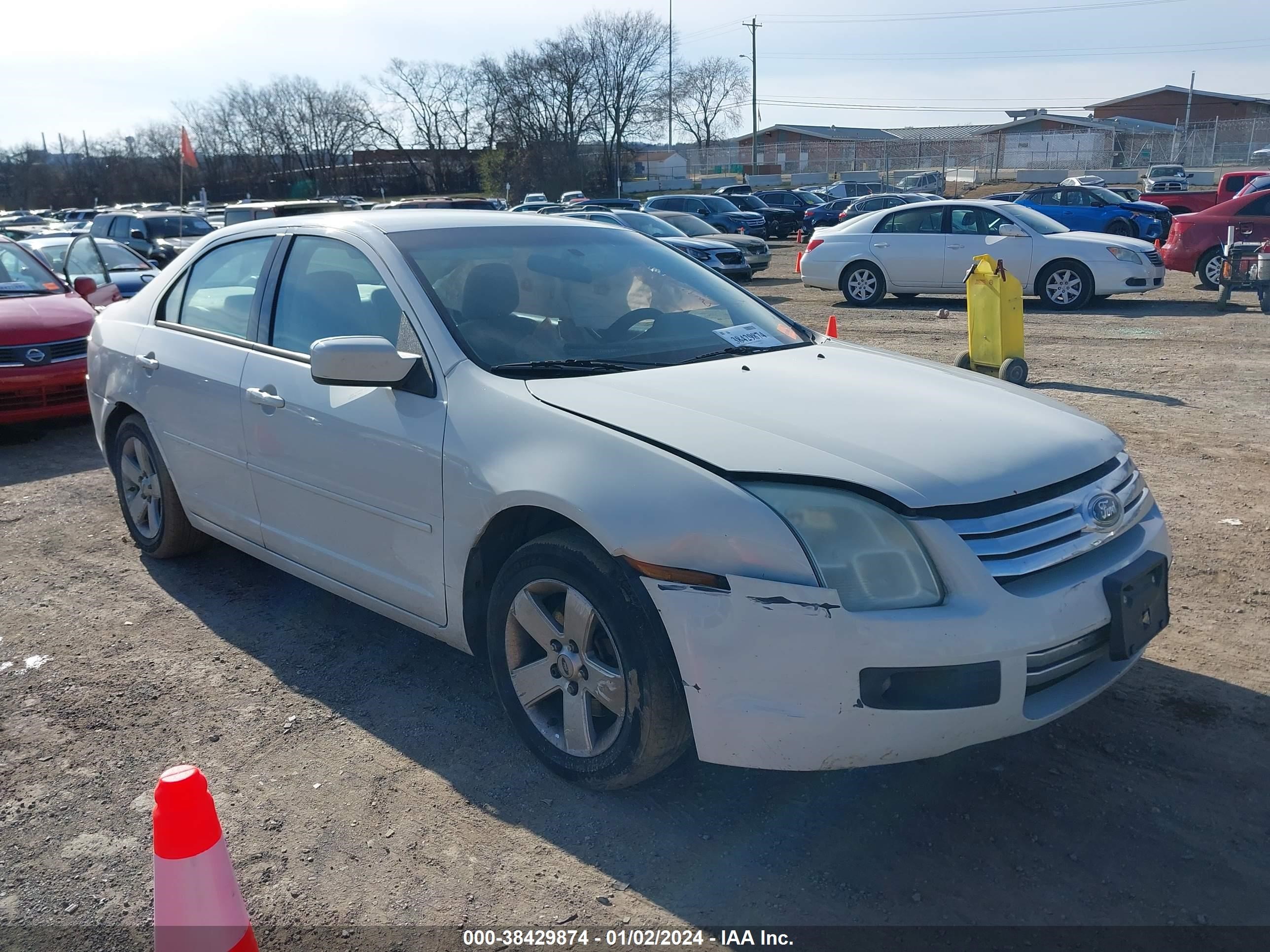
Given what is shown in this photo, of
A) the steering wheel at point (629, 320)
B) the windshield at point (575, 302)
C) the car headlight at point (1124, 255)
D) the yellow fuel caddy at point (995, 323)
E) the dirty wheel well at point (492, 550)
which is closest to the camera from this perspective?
the dirty wheel well at point (492, 550)

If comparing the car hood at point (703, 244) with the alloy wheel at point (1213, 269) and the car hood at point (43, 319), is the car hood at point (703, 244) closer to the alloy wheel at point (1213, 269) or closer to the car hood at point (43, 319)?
the alloy wheel at point (1213, 269)

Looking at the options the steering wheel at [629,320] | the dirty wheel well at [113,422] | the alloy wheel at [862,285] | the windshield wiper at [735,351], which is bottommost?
the alloy wheel at [862,285]

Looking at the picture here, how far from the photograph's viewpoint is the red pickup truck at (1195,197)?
26922 millimetres

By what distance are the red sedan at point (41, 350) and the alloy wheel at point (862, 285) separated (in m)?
10.6

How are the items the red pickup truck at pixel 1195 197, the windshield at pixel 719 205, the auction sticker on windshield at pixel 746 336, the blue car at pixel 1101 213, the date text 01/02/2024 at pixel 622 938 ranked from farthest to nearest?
the windshield at pixel 719 205 → the red pickup truck at pixel 1195 197 → the blue car at pixel 1101 213 → the auction sticker on windshield at pixel 746 336 → the date text 01/02/2024 at pixel 622 938

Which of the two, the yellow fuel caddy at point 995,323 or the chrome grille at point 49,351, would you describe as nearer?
the chrome grille at point 49,351

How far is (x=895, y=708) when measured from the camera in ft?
8.46

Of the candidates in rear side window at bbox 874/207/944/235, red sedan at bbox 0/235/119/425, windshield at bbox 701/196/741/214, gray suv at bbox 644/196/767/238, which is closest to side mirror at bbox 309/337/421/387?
red sedan at bbox 0/235/119/425

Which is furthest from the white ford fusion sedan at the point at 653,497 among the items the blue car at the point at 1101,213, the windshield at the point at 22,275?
the blue car at the point at 1101,213

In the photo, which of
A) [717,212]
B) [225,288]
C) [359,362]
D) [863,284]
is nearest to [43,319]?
[225,288]

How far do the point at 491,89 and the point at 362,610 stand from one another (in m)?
69.8

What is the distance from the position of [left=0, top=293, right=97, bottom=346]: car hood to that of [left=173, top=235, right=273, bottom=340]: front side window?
12.1ft

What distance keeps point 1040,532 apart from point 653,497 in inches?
41.0

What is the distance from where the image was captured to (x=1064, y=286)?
46.6 ft
